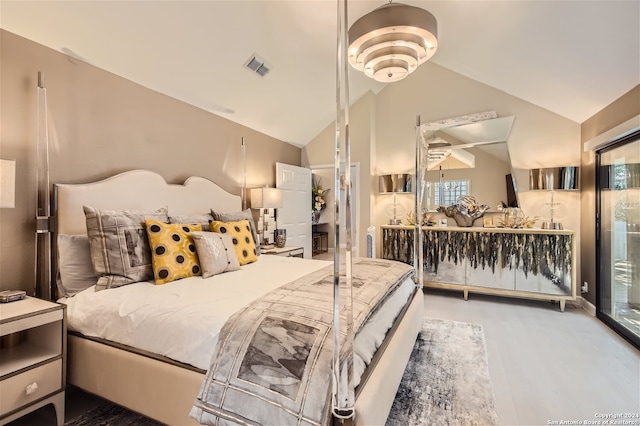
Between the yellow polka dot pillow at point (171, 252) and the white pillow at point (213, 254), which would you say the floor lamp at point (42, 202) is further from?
the white pillow at point (213, 254)

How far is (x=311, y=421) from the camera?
1.02 m

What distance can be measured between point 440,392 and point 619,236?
98.7 inches

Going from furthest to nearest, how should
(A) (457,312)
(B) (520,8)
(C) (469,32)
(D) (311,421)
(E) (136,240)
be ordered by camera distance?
(A) (457,312)
(C) (469,32)
(B) (520,8)
(E) (136,240)
(D) (311,421)

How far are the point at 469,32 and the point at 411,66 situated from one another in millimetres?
1194

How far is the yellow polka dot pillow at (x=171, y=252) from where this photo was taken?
2.02m

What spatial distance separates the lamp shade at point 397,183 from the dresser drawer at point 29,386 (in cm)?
405

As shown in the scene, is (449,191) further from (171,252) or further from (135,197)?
(135,197)

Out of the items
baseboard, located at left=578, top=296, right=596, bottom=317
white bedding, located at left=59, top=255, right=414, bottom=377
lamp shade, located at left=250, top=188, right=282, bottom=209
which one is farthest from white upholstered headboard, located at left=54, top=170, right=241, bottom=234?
baseboard, located at left=578, top=296, right=596, bottom=317

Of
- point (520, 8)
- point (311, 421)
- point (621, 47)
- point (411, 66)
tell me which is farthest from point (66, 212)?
point (621, 47)

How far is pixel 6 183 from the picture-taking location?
1651mm

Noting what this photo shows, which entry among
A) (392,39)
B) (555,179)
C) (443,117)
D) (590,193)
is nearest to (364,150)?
(443,117)

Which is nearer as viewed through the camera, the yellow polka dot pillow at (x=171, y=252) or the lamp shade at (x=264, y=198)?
the yellow polka dot pillow at (x=171, y=252)

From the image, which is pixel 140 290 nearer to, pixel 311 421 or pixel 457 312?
pixel 311 421

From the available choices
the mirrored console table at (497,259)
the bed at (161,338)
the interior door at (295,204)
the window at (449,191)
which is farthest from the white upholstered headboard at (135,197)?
the window at (449,191)
